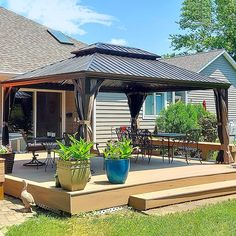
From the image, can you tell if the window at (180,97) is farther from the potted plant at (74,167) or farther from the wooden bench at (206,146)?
the potted plant at (74,167)

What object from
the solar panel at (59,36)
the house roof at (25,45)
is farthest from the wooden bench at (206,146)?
the solar panel at (59,36)

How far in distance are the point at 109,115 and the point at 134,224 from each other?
10.3 meters

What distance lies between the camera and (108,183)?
22.2 feet

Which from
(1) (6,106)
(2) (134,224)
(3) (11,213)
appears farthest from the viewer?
(1) (6,106)

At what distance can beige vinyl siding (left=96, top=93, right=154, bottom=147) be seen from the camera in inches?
601

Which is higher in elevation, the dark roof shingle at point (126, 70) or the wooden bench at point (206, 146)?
the dark roof shingle at point (126, 70)

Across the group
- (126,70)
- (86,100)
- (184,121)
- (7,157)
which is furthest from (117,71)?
(184,121)

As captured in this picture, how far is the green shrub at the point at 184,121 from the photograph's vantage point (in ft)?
52.0

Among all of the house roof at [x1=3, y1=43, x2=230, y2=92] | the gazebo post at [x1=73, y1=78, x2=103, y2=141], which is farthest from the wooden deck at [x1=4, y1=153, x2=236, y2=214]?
the house roof at [x1=3, y1=43, x2=230, y2=92]

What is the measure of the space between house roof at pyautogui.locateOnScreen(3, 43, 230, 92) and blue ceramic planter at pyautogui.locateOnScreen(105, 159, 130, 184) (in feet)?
5.51

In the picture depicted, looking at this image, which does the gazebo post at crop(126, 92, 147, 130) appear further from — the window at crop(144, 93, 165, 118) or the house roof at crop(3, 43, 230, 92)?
the window at crop(144, 93, 165, 118)

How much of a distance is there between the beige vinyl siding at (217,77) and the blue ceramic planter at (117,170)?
1489cm

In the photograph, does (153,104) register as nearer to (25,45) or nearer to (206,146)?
(25,45)

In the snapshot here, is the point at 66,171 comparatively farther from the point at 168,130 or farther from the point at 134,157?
the point at 168,130
